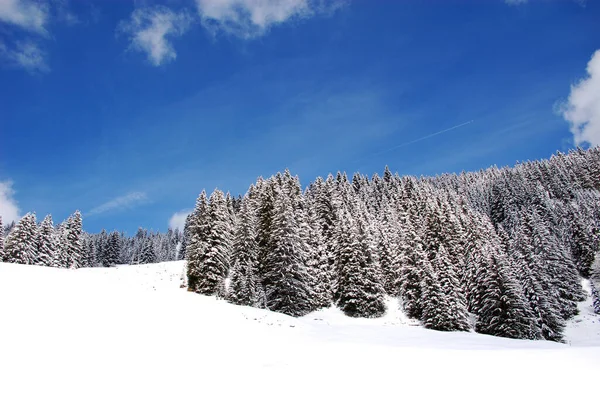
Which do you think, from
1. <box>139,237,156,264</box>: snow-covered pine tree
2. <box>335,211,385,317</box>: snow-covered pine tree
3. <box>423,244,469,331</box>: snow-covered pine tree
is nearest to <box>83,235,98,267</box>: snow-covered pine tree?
<box>139,237,156,264</box>: snow-covered pine tree

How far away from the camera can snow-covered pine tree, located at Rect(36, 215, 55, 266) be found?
55.1 m

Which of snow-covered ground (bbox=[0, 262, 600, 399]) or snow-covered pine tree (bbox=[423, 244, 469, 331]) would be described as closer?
snow-covered ground (bbox=[0, 262, 600, 399])

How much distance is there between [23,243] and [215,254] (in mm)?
32802

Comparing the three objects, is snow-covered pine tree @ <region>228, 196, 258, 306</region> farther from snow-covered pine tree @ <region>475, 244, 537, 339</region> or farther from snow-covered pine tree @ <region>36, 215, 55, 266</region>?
snow-covered pine tree @ <region>36, 215, 55, 266</region>

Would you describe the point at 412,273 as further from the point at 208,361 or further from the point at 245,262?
the point at 208,361

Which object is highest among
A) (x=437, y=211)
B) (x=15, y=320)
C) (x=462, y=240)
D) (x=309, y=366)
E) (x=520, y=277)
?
(x=437, y=211)

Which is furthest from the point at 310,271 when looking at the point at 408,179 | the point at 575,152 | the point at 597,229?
the point at 575,152

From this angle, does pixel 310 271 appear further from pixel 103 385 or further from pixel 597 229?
pixel 597 229

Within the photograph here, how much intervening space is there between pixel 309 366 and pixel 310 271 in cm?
3290

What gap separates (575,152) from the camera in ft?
579

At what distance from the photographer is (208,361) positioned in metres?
9.52

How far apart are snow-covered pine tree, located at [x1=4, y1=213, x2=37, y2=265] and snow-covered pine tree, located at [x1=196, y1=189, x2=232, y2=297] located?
30284 millimetres

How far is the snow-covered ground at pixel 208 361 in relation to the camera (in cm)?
716

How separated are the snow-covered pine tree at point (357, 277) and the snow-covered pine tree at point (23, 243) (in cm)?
4722
